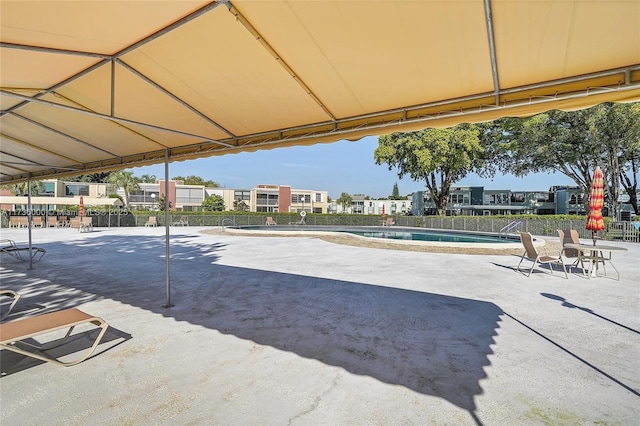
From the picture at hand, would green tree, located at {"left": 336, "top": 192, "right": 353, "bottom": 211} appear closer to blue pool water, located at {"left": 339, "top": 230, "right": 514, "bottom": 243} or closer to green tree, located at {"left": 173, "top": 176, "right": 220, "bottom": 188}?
green tree, located at {"left": 173, "top": 176, "right": 220, "bottom": 188}

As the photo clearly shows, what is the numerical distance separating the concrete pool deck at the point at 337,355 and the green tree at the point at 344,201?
76846 mm

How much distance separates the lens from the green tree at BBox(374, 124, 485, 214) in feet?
79.4

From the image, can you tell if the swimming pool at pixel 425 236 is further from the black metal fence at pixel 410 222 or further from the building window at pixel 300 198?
the building window at pixel 300 198

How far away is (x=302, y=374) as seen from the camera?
282 centimetres

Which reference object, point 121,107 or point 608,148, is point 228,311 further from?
point 608,148

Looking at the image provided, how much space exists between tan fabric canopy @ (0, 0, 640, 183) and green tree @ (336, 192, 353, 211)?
78901 millimetres

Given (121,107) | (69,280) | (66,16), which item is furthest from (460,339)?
(69,280)

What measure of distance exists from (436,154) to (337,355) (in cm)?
2390

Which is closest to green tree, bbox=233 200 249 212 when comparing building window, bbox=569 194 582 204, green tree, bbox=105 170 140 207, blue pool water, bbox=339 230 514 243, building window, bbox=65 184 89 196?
green tree, bbox=105 170 140 207

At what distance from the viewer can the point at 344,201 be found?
273 feet

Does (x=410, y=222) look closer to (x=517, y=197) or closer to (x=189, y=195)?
(x=517, y=197)

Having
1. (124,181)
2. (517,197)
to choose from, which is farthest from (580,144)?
(124,181)

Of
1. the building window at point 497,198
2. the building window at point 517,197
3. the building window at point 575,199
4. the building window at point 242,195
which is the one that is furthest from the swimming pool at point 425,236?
the building window at point 242,195

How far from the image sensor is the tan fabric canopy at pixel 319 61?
2.36 meters
